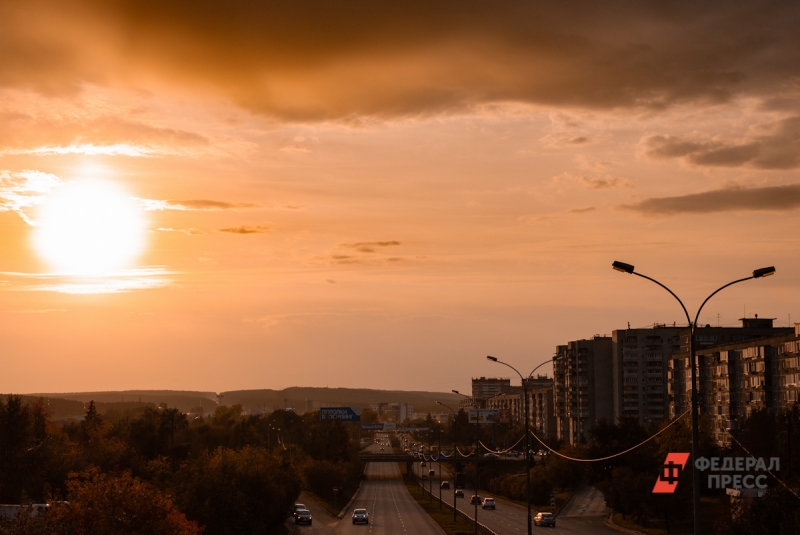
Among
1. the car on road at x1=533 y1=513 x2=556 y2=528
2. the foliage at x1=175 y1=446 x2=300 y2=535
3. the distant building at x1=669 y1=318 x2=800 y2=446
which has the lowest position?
the car on road at x1=533 y1=513 x2=556 y2=528

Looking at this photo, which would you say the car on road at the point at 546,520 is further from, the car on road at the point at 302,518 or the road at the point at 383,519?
the car on road at the point at 302,518

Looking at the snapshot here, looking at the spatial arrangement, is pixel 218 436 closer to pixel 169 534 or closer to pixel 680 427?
pixel 680 427

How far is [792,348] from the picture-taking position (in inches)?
4579

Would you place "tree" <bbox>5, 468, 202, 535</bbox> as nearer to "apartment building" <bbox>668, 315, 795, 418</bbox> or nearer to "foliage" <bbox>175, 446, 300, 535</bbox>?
"foliage" <bbox>175, 446, 300, 535</bbox>

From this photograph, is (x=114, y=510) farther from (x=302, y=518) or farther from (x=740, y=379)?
(x=740, y=379)

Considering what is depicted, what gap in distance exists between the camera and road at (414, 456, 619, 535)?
302 ft

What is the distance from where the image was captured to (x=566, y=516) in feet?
368

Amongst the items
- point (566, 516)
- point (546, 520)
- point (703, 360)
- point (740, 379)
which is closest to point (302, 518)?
Answer: point (546, 520)

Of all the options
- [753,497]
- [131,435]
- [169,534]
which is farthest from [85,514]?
[131,435]

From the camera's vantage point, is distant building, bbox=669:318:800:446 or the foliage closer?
the foliage

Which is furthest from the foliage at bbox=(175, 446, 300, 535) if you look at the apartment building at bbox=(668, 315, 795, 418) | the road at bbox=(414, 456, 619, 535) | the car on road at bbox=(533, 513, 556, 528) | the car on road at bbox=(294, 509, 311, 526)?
the apartment building at bbox=(668, 315, 795, 418)

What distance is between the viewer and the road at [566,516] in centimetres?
9203

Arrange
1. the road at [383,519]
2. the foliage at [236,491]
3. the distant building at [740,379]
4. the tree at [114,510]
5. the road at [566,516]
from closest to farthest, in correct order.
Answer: the tree at [114,510] < the foliage at [236,491] < the road at [383,519] < the road at [566,516] < the distant building at [740,379]

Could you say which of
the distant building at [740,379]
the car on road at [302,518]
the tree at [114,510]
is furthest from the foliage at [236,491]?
the distant building at [740,379]
